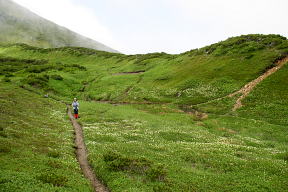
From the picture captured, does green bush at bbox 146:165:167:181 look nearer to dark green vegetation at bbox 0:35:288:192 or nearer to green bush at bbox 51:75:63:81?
dark green vegetation at bbox 0:35:288:192

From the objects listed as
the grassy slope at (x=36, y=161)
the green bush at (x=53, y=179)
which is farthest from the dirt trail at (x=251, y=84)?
the green bush at (x=53, y=179)

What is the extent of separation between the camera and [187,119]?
4259 cm

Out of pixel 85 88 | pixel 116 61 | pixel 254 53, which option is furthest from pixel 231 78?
pixel 116 61

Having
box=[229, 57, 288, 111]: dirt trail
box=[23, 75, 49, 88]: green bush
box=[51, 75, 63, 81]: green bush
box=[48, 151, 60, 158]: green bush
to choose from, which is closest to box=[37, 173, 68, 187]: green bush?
box=[48, 151, 60, 158]: green bush

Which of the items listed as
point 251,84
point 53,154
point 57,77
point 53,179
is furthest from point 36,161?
point 57,77

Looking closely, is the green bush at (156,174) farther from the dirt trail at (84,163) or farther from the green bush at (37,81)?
the green bush at (37,81)

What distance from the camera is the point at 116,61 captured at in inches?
4503

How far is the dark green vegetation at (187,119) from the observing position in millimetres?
17719

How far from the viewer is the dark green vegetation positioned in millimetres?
17719

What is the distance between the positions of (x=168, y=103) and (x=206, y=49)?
3588 centimetres

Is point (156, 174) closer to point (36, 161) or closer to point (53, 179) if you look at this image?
point (53, 179)

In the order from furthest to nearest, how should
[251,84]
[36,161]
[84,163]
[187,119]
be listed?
[251,84] → [187,119] → [84,163] → [36,161]

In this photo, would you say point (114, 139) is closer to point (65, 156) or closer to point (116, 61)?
point (65, 156)

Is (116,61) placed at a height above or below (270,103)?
above
